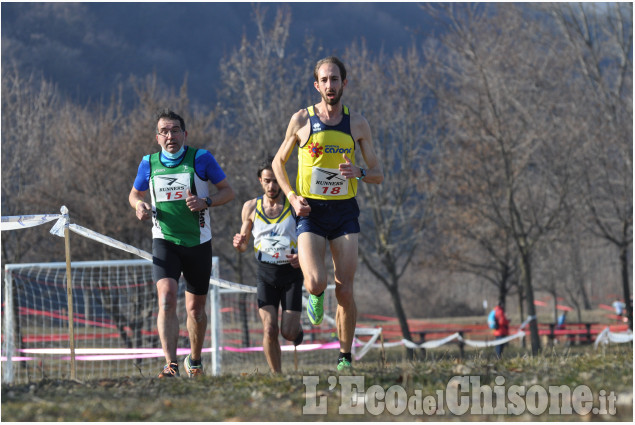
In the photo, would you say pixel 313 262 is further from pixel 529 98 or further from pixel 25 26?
pixel 25 26

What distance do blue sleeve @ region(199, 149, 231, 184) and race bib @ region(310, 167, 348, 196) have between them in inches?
38.8

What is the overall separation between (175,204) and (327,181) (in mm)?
1424

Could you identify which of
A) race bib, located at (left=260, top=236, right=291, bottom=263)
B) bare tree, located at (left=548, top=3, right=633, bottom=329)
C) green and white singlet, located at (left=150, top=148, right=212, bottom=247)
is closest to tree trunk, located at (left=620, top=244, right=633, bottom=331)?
bare tree, located at (left=548, top=3, right=633, bottom=329)

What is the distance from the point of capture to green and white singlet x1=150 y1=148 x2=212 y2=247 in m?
6.69

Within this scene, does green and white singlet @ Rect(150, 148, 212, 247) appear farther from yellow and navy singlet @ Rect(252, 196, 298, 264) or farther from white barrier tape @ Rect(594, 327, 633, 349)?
white barrier tape @ Rect(594, 327, 633, 349)

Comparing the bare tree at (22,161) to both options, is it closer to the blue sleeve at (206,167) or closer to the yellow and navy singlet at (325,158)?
the blue sleeve at (206,167)

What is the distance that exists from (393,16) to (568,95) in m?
94.2

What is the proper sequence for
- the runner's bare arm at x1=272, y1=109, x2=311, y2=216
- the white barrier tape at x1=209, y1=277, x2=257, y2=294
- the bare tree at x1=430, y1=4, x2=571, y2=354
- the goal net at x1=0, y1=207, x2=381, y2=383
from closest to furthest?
1. the runner's bare arm at x1=272, y1=109, x2=311, y2=216
2. the white barrier tape at x1=209, y1=277, x2=257, y2=294
3. the goal net at x1=0, y1=207, x2=381, y2=383
4. the bare tree at x1=430, y1=4, x2=571, y2=354

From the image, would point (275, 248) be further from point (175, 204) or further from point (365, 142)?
point (365, 142)

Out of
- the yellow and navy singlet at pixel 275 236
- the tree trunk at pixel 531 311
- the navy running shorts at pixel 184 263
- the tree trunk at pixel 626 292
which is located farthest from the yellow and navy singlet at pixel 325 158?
the tree trunk at pixel 626 292

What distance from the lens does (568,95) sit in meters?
30.2

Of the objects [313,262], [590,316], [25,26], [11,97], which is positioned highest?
[25,26]

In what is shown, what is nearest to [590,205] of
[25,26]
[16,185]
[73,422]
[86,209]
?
[86,209]

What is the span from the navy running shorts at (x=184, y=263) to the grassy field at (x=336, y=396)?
142cm
